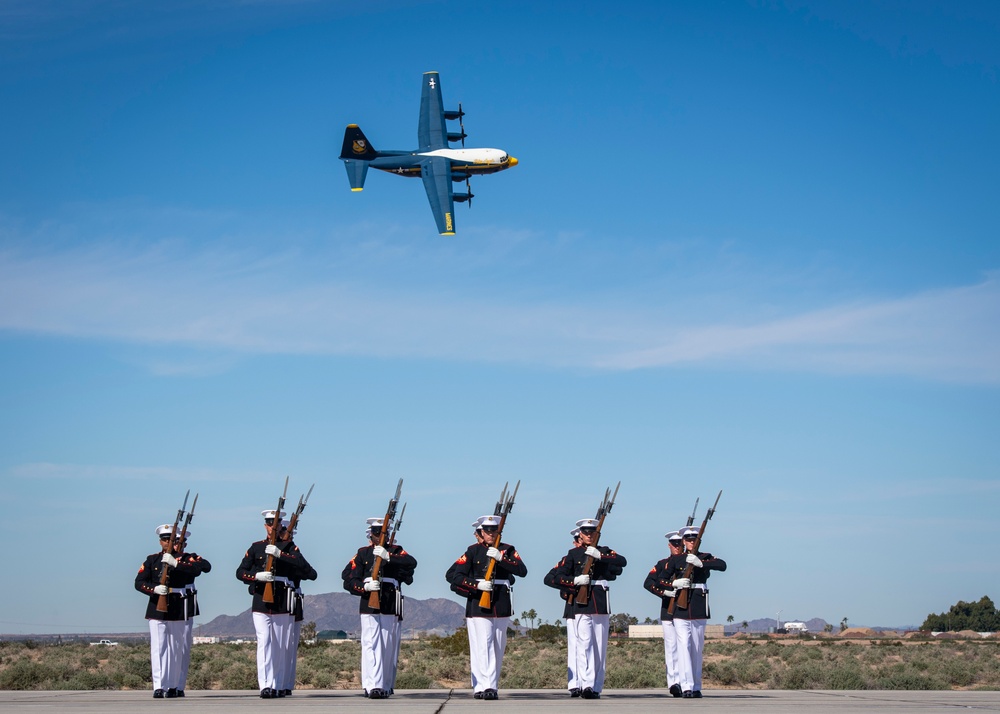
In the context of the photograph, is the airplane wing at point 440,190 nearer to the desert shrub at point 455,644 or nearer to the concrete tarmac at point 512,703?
the desert shrub at point 455,644

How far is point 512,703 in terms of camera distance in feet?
47.5

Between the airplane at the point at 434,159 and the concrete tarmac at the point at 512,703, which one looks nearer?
the concrete tarmac at the point at 512,703

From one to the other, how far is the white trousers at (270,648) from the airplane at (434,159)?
103 ft

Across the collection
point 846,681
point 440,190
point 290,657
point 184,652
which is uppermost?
point 440,190

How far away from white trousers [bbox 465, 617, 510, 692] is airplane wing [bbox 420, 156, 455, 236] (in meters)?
31.7

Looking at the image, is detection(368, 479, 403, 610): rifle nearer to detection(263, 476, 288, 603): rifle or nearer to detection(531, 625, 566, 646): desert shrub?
detection(263, 476, 288, 603): rifle

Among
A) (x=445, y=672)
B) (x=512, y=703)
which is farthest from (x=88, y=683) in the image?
(x=512, y=703)

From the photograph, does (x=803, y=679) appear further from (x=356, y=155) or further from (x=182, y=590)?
(x=356, y=155)

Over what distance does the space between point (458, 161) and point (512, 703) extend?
115ft

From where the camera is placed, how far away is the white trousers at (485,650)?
618 inches

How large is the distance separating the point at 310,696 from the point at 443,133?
34.4 meters

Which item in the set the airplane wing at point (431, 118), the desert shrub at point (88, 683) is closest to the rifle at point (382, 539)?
the desert shrub at point (88, 683)

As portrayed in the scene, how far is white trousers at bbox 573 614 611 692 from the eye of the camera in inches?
631

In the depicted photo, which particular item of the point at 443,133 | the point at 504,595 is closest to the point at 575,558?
the point at 504,595
